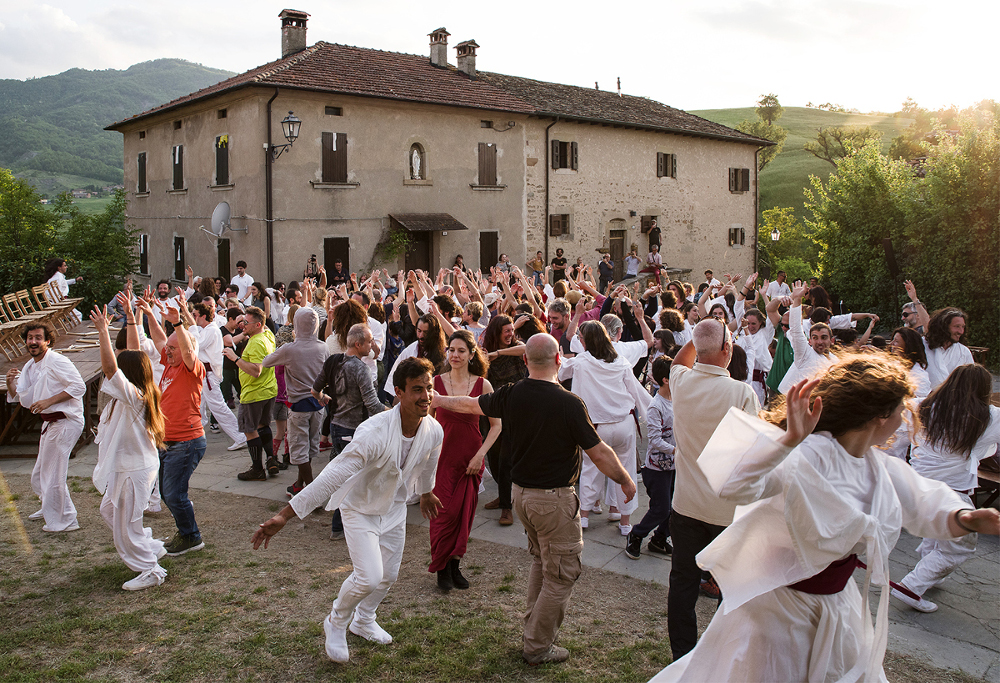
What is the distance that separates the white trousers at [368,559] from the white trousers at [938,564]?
352 centimetres

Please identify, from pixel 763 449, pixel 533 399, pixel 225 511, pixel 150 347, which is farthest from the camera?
pixel 150 347

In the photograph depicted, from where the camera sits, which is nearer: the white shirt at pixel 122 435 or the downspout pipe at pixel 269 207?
the white shirt at pixel 122 435

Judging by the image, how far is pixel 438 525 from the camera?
554 cm

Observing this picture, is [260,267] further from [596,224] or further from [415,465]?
[415,465]

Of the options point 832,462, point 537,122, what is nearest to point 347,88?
point 537,122

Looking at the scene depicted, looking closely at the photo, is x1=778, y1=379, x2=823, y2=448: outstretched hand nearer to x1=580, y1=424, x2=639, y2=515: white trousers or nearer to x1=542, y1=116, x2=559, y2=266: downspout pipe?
x1=580, y1=424, x2=639, y2=515: white trousers

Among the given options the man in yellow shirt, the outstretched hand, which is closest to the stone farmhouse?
the man in yellow shirt

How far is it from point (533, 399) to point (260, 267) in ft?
61.6

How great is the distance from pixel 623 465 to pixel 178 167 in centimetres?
2348

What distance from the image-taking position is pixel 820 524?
271 cm

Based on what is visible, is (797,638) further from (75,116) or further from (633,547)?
(75,116)

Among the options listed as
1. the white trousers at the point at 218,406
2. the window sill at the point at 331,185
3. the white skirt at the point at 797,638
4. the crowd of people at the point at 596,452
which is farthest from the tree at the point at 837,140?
the white skirt at the point at 797,638

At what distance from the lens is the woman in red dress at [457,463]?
5500 millimetres

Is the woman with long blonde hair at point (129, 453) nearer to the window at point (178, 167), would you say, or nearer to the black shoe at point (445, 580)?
the black shoe at point (445, 580)
